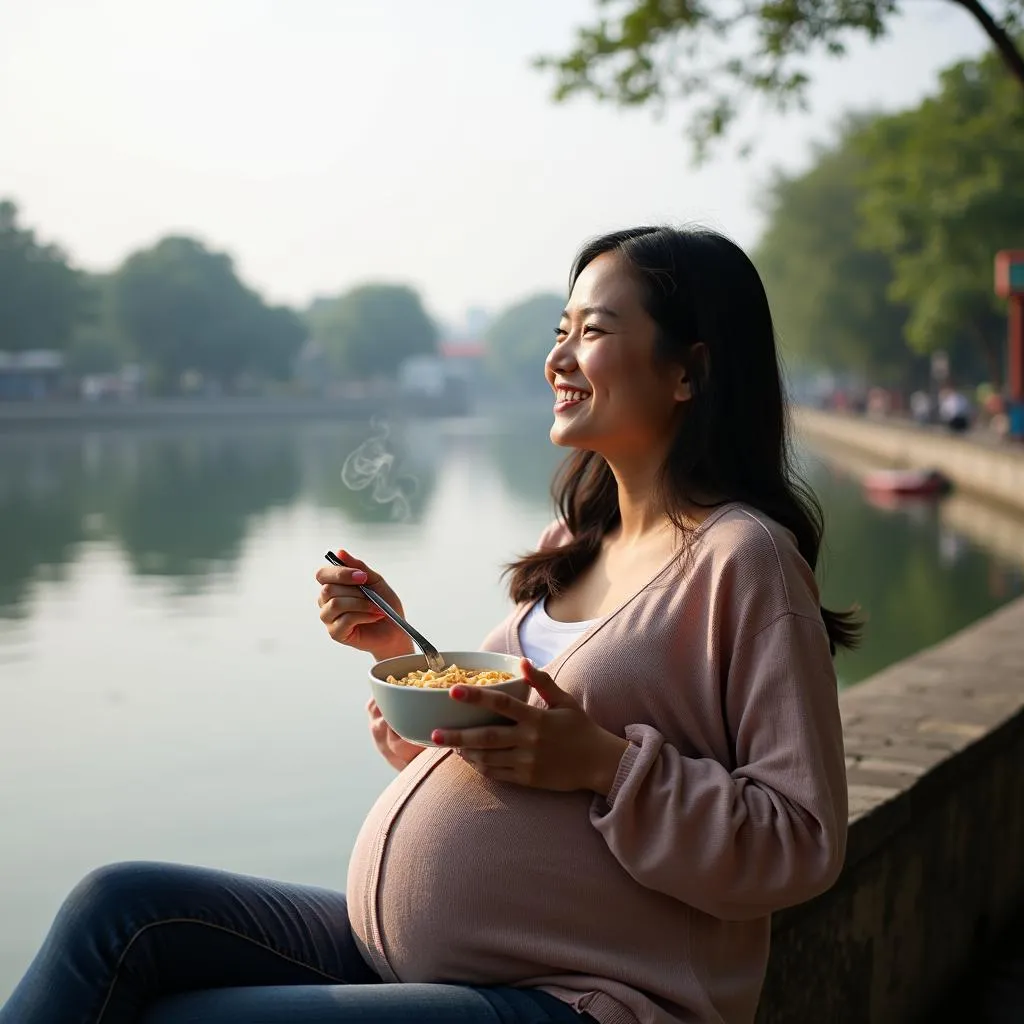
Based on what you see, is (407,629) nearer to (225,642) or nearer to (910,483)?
(225,642)

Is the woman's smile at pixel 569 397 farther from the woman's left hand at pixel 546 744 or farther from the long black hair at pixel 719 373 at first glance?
the woman's left hand at pixel 546 744

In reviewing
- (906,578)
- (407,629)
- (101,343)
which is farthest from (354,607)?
(101,343)

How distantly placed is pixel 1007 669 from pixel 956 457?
22.0m

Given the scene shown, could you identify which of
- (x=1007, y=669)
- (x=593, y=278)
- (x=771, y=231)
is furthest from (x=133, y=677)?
(x=771, y=231)

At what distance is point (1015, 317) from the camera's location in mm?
27953

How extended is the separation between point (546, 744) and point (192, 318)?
79.6m

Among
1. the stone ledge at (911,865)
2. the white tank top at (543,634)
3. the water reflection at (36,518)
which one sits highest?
the white tank top at (543,634)

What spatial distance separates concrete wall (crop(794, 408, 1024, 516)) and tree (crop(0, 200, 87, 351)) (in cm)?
3760

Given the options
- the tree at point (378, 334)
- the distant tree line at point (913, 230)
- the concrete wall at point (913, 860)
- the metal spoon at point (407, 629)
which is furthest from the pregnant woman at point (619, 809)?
the tree at point (378, 334)

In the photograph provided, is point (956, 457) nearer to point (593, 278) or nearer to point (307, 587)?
point (307, 587)

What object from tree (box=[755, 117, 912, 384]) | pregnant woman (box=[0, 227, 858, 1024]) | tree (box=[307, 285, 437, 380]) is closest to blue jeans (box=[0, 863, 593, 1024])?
pregnant woman (box=[0, 227, 858, 1024])

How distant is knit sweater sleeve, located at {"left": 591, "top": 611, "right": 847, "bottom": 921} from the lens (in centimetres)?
169

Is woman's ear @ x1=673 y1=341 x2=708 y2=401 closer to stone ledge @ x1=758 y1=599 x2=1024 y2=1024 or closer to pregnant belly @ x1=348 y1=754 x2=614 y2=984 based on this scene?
pregnant belly @ x1=348 y1=754 x2=614 y2=984

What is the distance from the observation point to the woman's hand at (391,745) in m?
2.16
